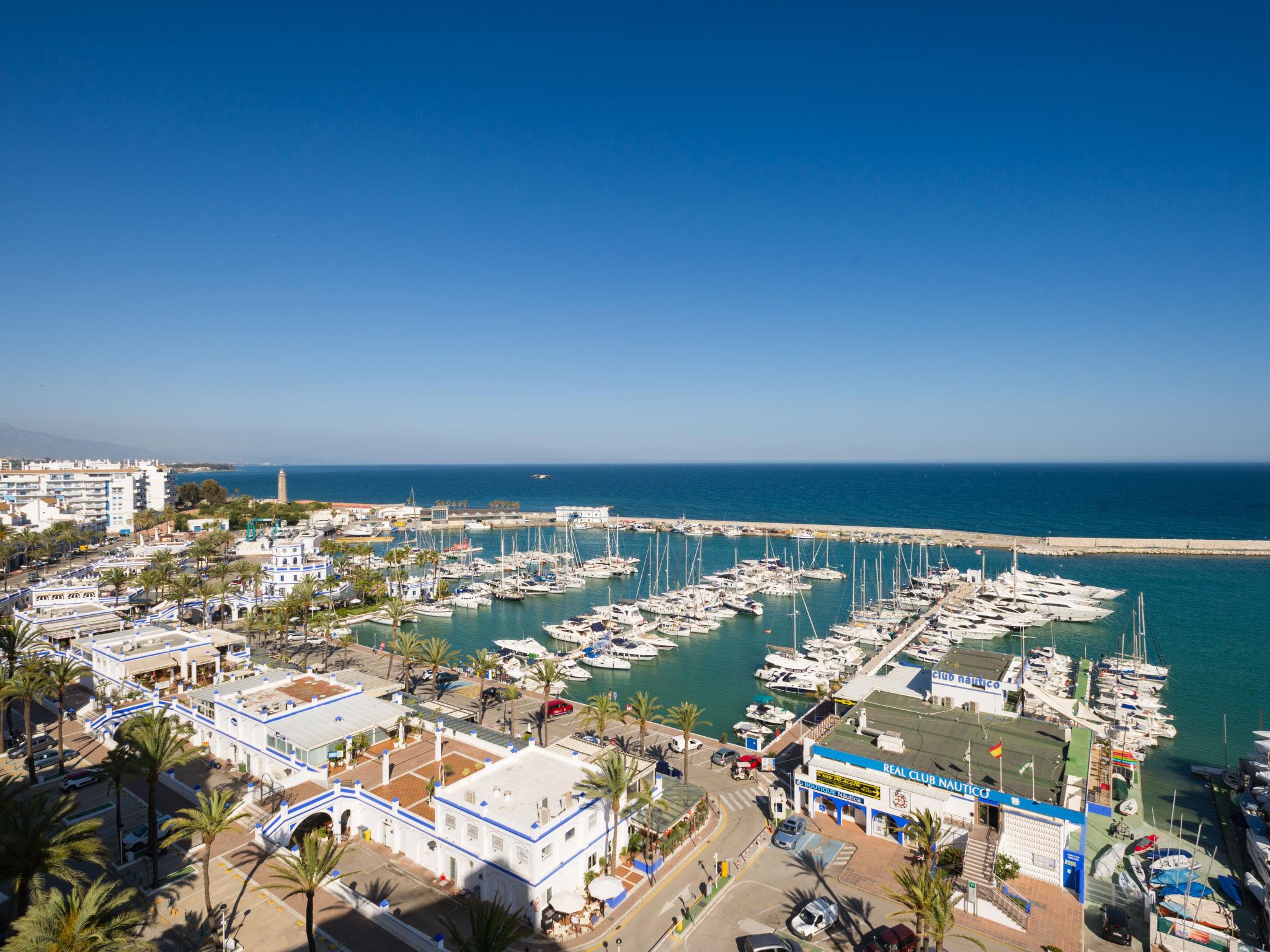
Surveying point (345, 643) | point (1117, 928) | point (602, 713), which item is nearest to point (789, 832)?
point (602, 713)

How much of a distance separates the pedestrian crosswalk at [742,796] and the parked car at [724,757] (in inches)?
99.6

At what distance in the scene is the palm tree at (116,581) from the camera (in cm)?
7062

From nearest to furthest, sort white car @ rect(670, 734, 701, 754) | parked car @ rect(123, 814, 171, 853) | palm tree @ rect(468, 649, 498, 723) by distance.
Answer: parked car @ rect(123, 814, 171, 853)
white car @ rect(670, 734, 701, 754)
palm tree @ rect(468, 649, 498, 723)

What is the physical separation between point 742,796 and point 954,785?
36.1 ft

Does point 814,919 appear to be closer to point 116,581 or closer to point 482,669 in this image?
point 482,669

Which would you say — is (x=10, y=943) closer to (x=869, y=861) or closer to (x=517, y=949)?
(x=517, y=949)

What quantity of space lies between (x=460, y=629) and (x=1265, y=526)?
7102 inches

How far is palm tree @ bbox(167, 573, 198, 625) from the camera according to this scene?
66562mm

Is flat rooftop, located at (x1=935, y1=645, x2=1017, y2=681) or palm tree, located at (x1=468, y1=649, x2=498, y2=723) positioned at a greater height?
flat rooftop, located at (x1=935, y1=645, x2=1017, y2=681)

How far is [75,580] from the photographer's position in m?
79.6

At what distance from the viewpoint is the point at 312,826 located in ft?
104

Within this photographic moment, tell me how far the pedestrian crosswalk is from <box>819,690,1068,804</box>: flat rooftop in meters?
4.72

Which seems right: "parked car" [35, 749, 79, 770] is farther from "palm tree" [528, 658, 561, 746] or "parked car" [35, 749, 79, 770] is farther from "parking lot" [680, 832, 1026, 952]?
"parking lot" [680, 832, 1026, 952]

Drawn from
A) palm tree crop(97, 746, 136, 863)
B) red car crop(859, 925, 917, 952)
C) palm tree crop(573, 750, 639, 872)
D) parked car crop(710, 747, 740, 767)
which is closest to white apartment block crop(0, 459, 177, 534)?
palm tree crop(97, 746, 136, 863)
